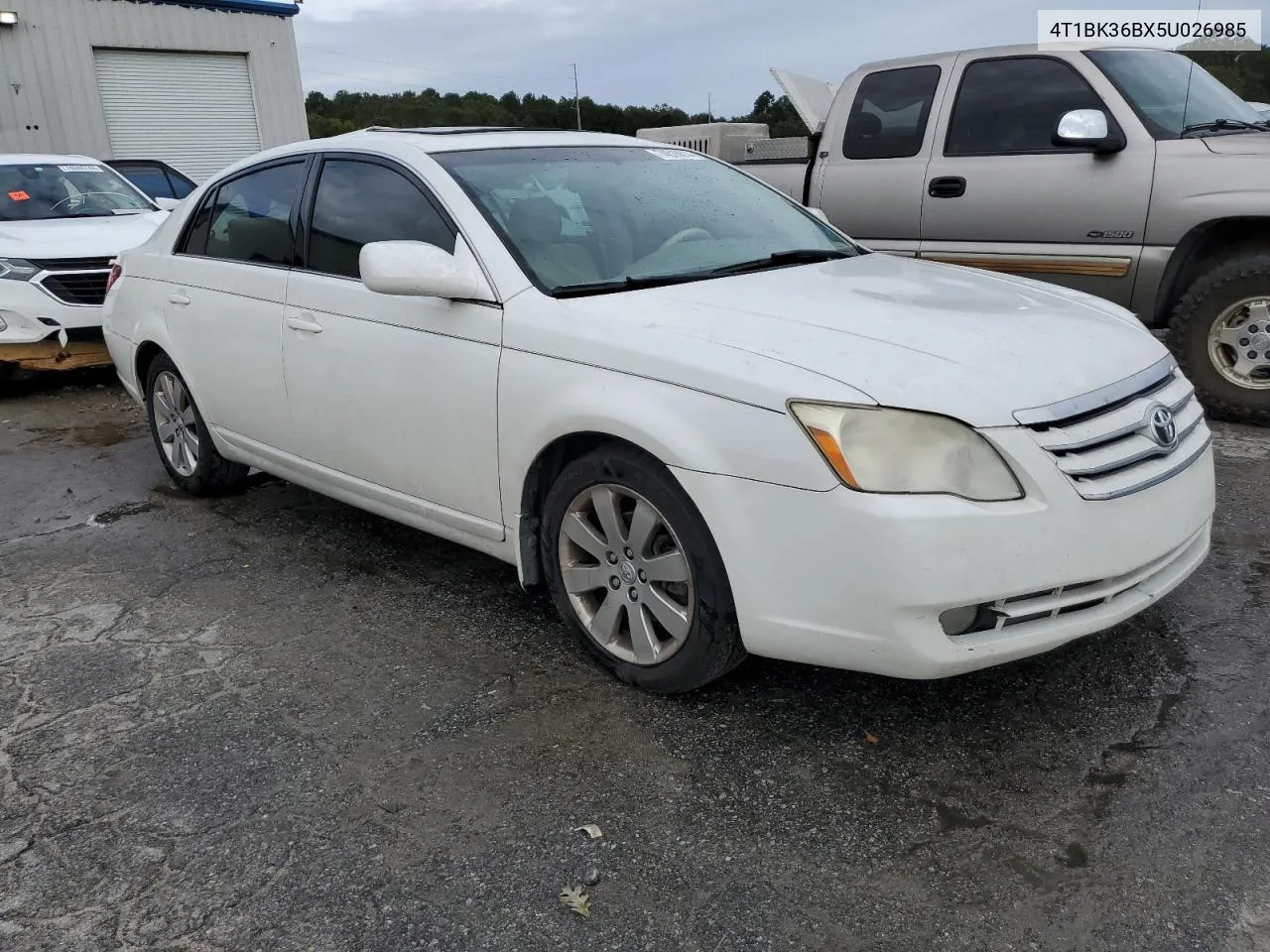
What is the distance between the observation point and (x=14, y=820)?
8.71 feet

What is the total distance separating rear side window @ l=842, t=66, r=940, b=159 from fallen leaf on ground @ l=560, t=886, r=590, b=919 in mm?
5149

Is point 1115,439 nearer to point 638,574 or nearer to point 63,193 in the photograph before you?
point 638,574

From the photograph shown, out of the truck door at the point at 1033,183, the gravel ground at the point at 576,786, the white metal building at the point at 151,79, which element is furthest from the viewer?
the white metal building at the point at 151,79

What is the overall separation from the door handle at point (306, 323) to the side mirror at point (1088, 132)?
3.89 m

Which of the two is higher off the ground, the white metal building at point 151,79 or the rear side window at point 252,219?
the white metal building at point 151,79

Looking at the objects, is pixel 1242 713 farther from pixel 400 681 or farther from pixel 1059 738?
pixel 400 681

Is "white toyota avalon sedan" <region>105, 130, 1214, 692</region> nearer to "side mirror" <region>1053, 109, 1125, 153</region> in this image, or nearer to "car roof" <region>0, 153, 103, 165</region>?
"side mirror" <region>1053, 109, 1125, 153</region>

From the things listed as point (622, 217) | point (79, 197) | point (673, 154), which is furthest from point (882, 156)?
point (79, 197)

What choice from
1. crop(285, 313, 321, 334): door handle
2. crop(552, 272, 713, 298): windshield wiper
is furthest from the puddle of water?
crop(552, 272, 713, 298): windshield wiper

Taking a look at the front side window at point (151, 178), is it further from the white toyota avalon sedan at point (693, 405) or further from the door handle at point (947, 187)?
the door handle at point (947, 187)

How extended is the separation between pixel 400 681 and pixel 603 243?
5.01 ft

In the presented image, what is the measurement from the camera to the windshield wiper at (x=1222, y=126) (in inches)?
220

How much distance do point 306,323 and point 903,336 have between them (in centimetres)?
222

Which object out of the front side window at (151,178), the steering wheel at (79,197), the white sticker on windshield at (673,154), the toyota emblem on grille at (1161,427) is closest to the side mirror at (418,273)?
the white sticker on windshield at (673,154)
